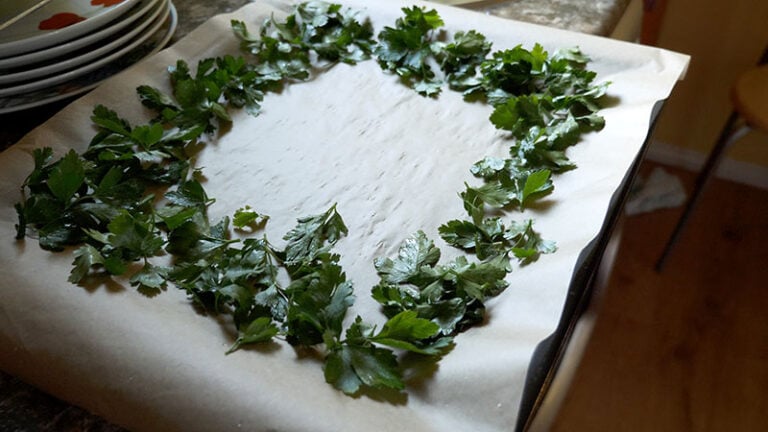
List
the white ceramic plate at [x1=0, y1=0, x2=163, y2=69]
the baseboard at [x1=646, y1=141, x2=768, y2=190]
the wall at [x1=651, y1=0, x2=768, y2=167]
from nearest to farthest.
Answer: the white ceramic plate at [x1=0, y1=0, x2=163, y2=69]
the wall at [x1=651, y1=0, x2=768, y2=167]
the baseboard at [x1=646, y1=141, x2=768, y2=190]

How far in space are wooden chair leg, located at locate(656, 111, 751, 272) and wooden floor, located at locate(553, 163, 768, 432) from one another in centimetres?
7

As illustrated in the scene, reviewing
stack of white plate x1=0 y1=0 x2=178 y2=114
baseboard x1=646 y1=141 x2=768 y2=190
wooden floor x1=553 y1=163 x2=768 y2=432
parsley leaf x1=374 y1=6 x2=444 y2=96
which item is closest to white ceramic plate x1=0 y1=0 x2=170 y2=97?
stack of white plate x1=0 y1=0 x2=178 y2=114

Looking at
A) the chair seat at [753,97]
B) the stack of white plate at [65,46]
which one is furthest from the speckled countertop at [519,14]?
the chair seat at [753,97]

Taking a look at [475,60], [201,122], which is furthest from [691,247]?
[201,122]

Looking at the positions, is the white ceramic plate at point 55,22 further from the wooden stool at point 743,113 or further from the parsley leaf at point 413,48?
the wooden stool at point 743,113

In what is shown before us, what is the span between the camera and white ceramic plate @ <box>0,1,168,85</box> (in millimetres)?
785

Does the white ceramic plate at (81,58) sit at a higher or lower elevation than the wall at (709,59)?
higher

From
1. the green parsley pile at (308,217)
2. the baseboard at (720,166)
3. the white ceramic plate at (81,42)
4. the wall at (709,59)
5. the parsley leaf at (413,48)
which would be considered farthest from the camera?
the baseboard at (720,166)

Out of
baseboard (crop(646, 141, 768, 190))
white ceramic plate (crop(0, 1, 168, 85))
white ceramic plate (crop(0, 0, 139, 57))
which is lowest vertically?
baseboard (crop(646, 141, 768, 190))

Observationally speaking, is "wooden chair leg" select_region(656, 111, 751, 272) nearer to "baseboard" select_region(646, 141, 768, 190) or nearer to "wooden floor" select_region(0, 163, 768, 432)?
"wooden floor" select_region(0, 163, 768, 432)

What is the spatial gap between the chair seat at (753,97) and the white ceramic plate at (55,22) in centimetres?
112

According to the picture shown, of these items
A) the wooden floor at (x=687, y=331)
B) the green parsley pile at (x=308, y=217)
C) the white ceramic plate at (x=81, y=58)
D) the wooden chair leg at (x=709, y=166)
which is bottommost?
A: the wooden floor at (x=687, y=331)

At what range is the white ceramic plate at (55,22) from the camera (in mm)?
771

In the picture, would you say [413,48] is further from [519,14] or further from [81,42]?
[81,42]
